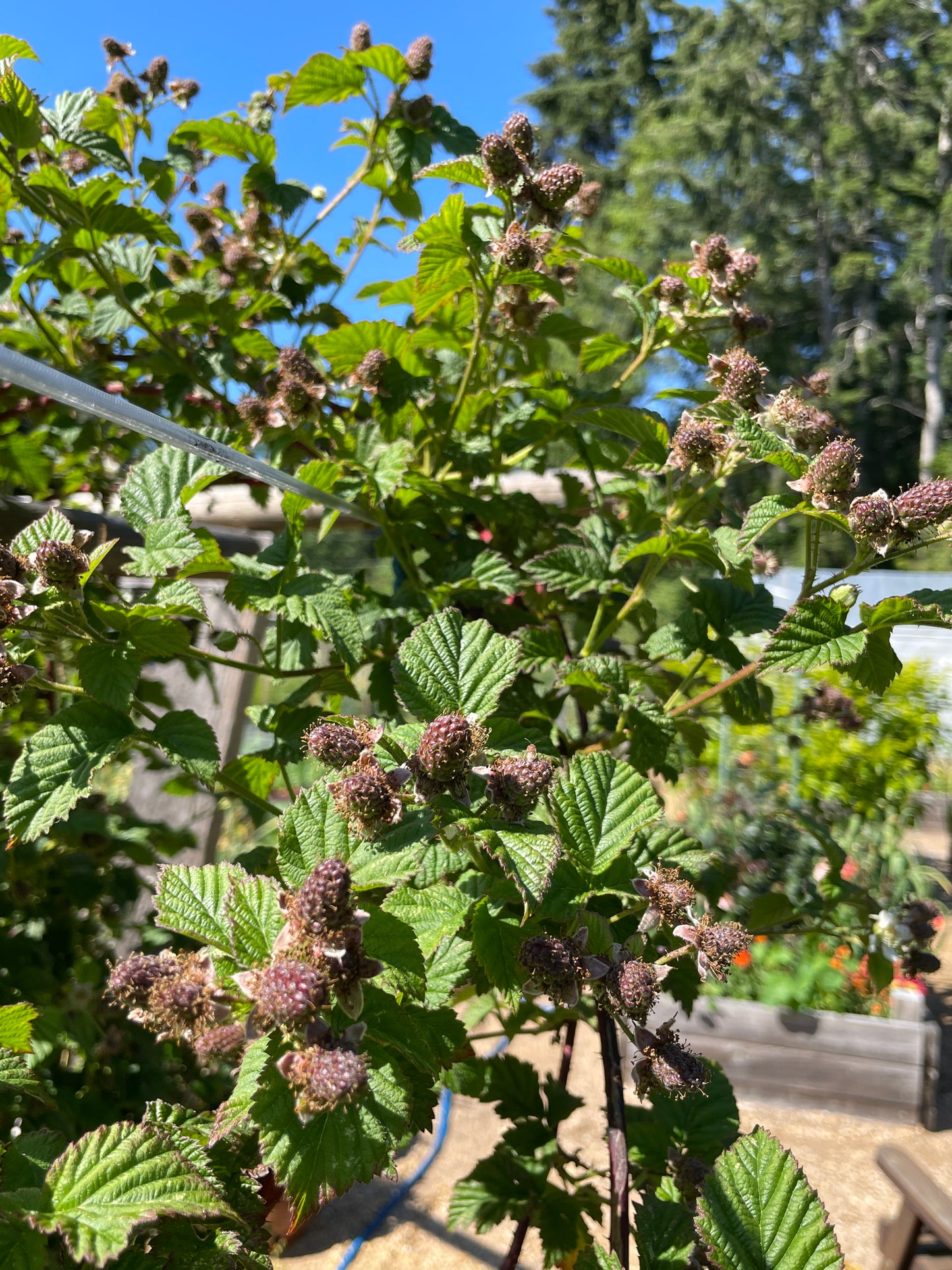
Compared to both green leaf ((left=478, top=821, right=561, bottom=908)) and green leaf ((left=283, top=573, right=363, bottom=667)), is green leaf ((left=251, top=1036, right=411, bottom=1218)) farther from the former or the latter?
green leaf ((left=283, top=573, right=363, bottom=667))

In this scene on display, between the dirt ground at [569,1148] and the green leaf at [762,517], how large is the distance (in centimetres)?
194

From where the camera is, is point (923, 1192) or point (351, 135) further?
point (923, 1192)

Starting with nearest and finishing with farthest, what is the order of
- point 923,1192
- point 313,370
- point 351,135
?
point 313,370, point 351,135, point 923,1192

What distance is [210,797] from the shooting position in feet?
8.02

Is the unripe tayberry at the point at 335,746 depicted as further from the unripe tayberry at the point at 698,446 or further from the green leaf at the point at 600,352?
the green leaf at the point at 600,352

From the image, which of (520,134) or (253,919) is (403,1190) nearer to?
(253,919)

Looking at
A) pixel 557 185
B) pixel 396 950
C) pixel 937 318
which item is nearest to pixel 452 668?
pixel 396 950

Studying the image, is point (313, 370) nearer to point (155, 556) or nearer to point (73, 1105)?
point (155, 556)

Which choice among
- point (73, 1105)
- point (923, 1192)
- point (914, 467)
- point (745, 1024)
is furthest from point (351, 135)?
point (914, 467)

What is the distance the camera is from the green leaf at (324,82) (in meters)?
1.34

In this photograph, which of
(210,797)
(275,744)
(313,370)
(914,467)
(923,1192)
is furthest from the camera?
(914,467)

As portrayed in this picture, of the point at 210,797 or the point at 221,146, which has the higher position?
the point at 221,146

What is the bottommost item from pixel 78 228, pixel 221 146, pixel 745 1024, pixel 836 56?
pixel 745 1024

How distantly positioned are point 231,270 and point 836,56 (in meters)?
21.3
